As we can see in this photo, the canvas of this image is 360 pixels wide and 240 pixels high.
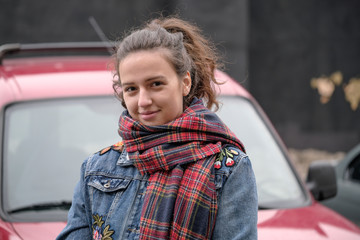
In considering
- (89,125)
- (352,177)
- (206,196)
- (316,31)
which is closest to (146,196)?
(206,196)

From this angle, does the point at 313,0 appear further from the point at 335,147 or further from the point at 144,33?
the point at 144,33

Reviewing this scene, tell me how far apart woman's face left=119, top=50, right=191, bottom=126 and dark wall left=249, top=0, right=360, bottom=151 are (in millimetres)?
8336

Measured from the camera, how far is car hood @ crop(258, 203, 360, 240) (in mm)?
2785

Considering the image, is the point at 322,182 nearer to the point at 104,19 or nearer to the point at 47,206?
the point at 47,206

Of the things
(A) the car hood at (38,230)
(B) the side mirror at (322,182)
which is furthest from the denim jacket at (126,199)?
(B) the side mirror at (322,182)

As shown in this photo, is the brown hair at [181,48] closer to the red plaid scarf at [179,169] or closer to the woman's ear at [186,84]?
the woman's ear at [186,84]

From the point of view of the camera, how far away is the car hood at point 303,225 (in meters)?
2.79

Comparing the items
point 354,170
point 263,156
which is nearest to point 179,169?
point 263,156

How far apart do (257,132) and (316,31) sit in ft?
23.4

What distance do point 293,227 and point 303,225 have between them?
0.08m

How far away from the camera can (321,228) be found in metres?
2.96

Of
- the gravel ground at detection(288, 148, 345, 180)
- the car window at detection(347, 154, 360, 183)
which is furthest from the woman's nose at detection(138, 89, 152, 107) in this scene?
the gravel ground at detection(288, 148, 345, 180)

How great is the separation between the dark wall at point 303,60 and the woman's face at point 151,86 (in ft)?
27.3

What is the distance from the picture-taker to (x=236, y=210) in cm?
197
